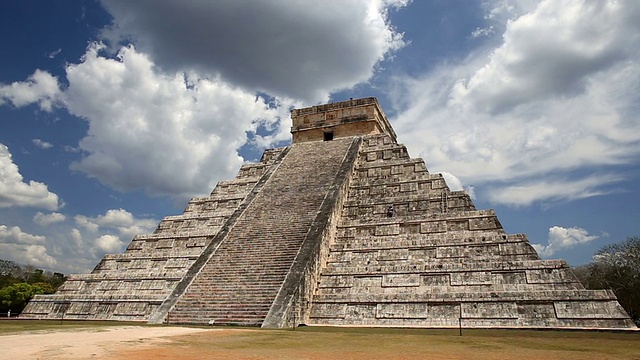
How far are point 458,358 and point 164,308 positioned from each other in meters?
8.76

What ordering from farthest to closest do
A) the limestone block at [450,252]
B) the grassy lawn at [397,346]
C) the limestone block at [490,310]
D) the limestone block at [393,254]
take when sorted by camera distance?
1. the limestone block at [393,254]
2. the limestone block at [450,252]
3. the limestone block at [490,310]
4. the grassy lawn at [397,346]

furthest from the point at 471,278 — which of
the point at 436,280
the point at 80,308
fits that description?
the point at 80,308

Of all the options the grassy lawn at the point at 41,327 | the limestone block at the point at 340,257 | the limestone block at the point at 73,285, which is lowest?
the grassy lawn at the point at 41,327

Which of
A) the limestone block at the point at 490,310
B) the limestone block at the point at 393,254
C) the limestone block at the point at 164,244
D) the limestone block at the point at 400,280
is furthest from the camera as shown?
the limestone block at the point at 164,244

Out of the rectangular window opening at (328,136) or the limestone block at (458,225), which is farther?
the rectangular window opening at (328,136)

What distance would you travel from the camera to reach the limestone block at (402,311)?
11448 mm

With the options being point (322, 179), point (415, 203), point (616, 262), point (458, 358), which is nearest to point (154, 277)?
point (322, 179)

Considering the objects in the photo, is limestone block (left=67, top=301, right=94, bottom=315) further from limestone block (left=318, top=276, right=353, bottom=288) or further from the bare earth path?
limestone block (left=318, top=276, right=353, bottom=288)

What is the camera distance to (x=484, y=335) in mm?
9398

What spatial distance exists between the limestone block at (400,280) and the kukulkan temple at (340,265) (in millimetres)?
60

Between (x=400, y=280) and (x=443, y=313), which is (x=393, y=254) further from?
(x=443, y=313)

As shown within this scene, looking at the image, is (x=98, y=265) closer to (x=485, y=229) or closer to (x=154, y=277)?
(x=154, y=277)

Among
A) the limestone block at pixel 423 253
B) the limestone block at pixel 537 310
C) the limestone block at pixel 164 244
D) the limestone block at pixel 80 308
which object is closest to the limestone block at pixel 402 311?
the limestone block at pixel 423 253

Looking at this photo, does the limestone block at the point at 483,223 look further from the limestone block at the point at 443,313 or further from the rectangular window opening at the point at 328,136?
the rectangular window opening at the point at 328,136
